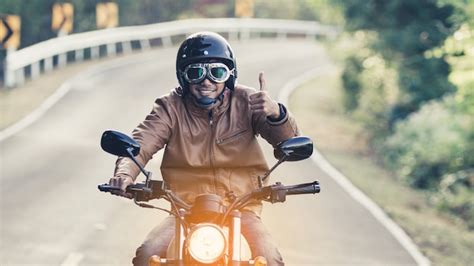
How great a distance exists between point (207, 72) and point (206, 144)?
55 centimetres

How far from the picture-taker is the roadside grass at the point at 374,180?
12.6 m

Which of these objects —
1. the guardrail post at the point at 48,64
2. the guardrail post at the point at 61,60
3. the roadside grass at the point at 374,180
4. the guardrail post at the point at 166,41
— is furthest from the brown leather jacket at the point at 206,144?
the guardrail post at the point at 166,41

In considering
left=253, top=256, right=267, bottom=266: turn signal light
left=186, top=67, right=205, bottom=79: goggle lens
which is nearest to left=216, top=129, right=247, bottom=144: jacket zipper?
left=186, top=67, right=205, bottom=79: goggle lens

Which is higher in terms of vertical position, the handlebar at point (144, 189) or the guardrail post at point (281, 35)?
the guardrail post at point (281, 35)

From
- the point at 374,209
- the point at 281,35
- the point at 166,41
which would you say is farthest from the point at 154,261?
the point at 281,35

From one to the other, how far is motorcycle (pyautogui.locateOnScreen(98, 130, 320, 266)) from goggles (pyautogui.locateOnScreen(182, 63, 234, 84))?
648 mm

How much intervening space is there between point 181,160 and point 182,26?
118 feet

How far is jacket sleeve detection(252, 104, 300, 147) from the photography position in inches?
225

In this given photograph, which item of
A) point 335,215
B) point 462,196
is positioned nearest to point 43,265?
point 335,215

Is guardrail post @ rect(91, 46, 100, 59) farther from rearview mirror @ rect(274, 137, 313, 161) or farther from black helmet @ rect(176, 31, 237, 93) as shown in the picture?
rearview mirror @ rect(274, 137, 313, 161)

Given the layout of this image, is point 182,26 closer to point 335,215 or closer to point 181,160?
point 335,215

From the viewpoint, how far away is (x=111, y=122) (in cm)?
2086

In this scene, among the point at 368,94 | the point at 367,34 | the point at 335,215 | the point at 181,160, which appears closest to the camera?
the point at 181,160

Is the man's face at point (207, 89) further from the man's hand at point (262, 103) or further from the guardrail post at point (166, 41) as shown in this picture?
the guardrail post at point (166, 41)
